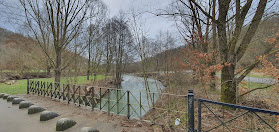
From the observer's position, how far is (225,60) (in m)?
4.10

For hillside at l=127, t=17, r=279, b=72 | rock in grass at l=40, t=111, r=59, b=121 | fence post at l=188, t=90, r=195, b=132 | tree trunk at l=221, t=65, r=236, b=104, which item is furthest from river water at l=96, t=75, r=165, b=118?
tree trunk at l=221, t=65, r=236, b=104

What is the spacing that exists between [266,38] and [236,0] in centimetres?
154

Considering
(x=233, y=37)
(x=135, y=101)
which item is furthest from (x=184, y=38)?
(x=135, y=101)

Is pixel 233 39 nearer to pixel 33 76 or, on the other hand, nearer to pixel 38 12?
pixel 38 12

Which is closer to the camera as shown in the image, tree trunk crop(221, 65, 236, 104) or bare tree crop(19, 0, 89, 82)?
tree trunk crop(221, 65, 236, 104)

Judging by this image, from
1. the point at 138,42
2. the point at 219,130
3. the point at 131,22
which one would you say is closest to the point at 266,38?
the point at 219,130

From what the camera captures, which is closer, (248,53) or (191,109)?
(191,109)

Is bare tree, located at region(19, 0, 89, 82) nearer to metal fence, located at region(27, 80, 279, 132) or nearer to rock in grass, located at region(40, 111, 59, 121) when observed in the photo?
metal fence, located at region(27, 80, 279, 132)

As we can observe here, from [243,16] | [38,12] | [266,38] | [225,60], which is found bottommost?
[225,60]

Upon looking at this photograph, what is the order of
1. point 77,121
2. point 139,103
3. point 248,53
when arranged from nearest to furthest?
point 77,121, point 139,103, point 248,53

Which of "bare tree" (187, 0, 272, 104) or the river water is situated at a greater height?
"bare tree" (187, 0, 272, 104)

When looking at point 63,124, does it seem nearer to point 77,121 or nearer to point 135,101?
point 77,121

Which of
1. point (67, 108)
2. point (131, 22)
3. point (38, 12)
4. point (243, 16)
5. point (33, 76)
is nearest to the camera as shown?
point (243, 16)

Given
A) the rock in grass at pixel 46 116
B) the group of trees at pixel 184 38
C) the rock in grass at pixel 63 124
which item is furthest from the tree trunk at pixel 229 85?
the rock in grass at pixel 46 116
